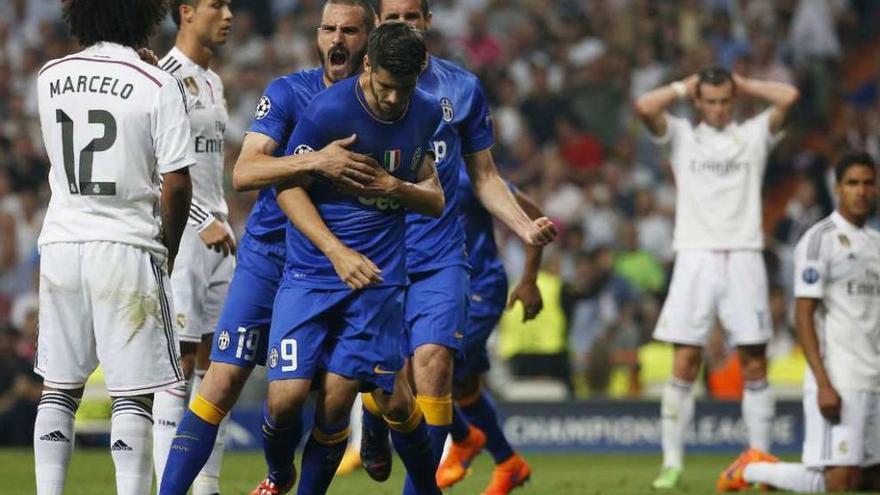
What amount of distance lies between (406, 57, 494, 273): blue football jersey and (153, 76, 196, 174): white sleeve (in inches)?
73.0

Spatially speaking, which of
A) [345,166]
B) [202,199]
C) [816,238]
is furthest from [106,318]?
[816,238]

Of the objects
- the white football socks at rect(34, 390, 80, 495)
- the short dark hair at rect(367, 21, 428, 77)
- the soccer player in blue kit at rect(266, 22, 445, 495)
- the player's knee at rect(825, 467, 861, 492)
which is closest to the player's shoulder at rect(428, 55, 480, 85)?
the soccer player in blue kit at rect(266, 22, 445, 495)

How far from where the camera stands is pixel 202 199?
8.69 meters

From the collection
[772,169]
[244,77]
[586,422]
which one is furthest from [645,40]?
[586,422]

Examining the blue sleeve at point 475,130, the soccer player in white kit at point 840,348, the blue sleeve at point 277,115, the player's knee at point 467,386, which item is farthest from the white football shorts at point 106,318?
the soccer player in white kit at point 840,348

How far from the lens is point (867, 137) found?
62.8ft

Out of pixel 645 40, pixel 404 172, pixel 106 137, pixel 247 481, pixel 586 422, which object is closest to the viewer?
pixel 106 137

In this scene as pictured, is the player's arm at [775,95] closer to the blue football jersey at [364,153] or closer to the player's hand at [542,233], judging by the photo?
the player's hand at [542,233]

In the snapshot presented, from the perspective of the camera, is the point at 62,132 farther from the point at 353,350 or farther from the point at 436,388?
the point at 436,388

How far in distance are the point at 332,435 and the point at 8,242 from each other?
10.9 m

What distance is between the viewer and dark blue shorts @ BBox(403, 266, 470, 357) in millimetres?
7949

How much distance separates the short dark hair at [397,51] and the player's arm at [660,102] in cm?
492

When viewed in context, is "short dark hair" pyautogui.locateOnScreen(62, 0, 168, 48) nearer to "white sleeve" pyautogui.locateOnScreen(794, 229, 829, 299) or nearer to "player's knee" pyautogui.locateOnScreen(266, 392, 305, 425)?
"player's knee" pyautogui.locateOnScreen(266, 392, 305, 425)

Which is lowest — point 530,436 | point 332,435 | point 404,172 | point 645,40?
point 530,436
